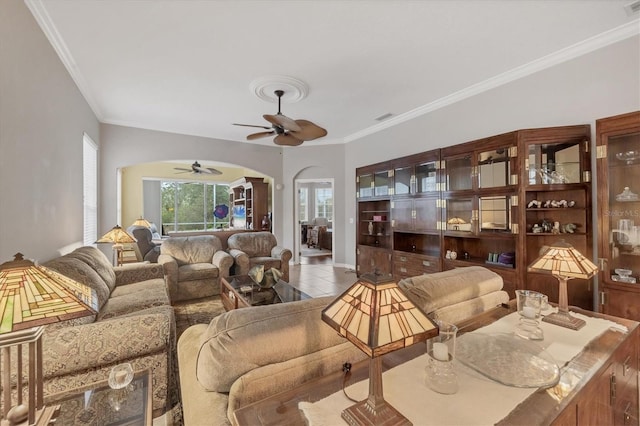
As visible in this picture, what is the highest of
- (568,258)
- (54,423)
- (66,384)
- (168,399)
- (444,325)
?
(568,258)

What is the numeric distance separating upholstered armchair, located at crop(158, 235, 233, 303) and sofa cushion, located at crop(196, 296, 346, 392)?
315 centimetres

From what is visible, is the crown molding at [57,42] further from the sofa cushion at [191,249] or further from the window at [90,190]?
the sofa cushion at [191,249]

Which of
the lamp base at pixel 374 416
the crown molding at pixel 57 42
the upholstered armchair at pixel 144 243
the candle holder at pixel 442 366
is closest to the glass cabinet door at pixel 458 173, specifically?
the candle holder at pixel 442 366

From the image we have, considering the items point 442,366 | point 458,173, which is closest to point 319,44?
point 458,173

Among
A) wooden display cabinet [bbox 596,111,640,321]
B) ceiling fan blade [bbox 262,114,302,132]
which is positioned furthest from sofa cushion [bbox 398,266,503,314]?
ceiling fan blade [bbox 262,114,302,132]

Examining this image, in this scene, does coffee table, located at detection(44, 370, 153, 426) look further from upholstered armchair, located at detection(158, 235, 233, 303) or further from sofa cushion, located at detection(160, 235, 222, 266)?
sofa cushion, located at detection(160, 235, 222, 266)

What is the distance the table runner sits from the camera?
0.77 meters

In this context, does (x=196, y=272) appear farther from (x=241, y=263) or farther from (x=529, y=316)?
(x=529, y=316)

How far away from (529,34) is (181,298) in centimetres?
528

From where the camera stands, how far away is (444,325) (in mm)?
1018

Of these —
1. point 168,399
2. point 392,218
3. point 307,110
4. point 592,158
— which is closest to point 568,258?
point 592,158

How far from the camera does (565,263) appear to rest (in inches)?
59.8

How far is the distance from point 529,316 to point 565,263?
436 millimetres

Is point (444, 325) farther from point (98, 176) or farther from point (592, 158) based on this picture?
point (98, 176)
